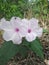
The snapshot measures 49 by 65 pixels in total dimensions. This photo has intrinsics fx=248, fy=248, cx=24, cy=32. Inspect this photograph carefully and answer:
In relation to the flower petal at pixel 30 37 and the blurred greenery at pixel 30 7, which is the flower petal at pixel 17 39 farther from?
the blurred greenery at pixel 30 7

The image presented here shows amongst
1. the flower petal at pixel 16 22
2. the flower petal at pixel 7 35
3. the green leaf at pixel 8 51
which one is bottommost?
the green leaf at pixel 8 51

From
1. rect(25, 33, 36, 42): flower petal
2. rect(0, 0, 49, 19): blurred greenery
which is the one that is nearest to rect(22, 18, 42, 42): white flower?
rect(25, 33, 36, 42): flower petal

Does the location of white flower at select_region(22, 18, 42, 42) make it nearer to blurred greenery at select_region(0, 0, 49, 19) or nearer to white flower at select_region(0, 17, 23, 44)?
white flower at select_region(0, 17, 23, 44)

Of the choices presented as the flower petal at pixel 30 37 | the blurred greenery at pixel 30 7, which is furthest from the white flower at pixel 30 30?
the blurred greenery at pixel 30 7

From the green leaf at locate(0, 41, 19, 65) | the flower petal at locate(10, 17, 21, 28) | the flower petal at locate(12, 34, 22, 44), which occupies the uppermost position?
the flower petal at locate(10, 17, 21, 28)

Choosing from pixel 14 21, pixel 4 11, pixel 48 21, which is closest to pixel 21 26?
pixel 14 21

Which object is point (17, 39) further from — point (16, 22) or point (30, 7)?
point (30, 7)

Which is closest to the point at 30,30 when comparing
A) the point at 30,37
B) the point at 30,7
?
the point at 30,37
